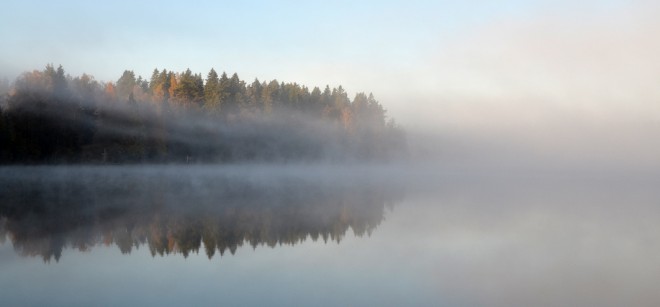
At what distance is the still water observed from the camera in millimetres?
8484

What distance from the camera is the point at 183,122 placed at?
→ 61.6 metres

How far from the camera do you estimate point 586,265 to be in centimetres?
1117

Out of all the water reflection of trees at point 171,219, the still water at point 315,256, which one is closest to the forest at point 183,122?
the water reflection of trees at point 171,219

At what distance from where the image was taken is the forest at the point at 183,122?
4652cm

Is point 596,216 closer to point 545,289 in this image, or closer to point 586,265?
point 586,265

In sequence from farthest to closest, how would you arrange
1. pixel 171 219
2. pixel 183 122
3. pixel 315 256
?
pixel 183 122 < pixel 171 219 < pixel 315 256

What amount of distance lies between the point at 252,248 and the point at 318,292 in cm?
404

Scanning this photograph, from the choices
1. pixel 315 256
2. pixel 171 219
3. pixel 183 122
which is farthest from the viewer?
pixel 183 122

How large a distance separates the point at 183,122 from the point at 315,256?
5258 centimetres

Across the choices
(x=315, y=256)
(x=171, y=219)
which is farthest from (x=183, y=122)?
(x=315, y=256)

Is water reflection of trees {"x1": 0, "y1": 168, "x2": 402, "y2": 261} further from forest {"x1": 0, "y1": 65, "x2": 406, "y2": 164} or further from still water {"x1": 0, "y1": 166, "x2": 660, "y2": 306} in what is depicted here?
forest {"x1": 0, "y1": 65, "x2": 406, "y2": 164}

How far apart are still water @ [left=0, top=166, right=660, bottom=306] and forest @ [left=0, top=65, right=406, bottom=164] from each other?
28197 millimetres

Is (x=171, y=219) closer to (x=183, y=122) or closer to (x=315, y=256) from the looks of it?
(x=315, y=256)

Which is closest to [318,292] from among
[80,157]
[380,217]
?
[380,217]
